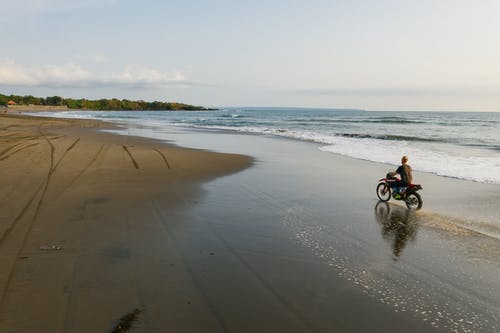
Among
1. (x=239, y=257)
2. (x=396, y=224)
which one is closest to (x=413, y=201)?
(x=396, y=224)

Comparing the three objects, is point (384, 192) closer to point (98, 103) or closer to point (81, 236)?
point (81, 236)

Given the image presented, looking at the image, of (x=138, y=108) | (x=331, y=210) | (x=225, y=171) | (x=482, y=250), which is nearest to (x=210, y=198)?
(x=331, y=210)

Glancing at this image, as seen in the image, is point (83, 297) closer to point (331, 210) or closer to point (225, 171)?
point (331, 210)

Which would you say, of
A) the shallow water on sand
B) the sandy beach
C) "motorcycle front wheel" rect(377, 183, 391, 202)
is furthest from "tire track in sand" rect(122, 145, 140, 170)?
"motorcycle front wheel" rect(377, 183, 391, 202)

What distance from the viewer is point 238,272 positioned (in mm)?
5629

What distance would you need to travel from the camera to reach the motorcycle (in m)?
10.1

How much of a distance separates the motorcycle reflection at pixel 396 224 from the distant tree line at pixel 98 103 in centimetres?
12883

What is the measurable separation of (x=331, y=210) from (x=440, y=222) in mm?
2597

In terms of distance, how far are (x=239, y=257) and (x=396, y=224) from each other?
4.39 m

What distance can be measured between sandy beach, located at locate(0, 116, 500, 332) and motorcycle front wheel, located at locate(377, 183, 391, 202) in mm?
321

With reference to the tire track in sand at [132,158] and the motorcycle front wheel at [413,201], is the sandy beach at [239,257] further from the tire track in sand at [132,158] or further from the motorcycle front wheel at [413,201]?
the tire track in sand at [132,158]

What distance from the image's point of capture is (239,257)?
623 centimetres

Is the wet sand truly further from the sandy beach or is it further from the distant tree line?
the distant tree line

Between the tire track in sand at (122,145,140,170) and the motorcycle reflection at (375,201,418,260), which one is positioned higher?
the tire track in sand at (122,145,140,170)
